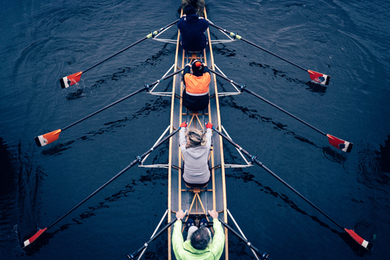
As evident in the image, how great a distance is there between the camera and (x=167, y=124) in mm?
10172

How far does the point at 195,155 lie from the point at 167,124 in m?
4.58

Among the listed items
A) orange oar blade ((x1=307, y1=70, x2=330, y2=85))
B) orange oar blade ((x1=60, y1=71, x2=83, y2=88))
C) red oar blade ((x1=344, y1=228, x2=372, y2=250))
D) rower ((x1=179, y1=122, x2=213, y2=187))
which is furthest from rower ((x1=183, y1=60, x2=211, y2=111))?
red oar blade ((x1=344, y1=228, x2=372, y2=250))

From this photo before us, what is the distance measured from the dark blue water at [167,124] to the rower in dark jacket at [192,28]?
2.40 meters

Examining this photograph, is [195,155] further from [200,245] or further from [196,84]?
[196,84]

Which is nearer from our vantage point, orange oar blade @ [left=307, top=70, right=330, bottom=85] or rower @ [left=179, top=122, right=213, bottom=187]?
rower @ [left=179, top=122, right=213, bottom=187]

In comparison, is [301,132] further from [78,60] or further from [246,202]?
[78,60]

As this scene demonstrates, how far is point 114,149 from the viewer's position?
9547mm

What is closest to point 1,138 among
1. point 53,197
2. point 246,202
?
point 53,197

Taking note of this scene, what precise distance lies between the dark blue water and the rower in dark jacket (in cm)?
240

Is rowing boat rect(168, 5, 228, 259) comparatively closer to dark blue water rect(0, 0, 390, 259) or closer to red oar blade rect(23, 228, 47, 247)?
dark blue water rect(0, 0, 390, 259)

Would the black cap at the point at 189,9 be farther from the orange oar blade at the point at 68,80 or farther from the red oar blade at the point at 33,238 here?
the red oar blade at the point at 33,238

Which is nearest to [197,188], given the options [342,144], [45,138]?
[342,144]

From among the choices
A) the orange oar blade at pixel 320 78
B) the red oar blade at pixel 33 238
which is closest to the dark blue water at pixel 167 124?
the red oar blade at pixel 33 238

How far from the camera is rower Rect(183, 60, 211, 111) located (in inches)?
296
